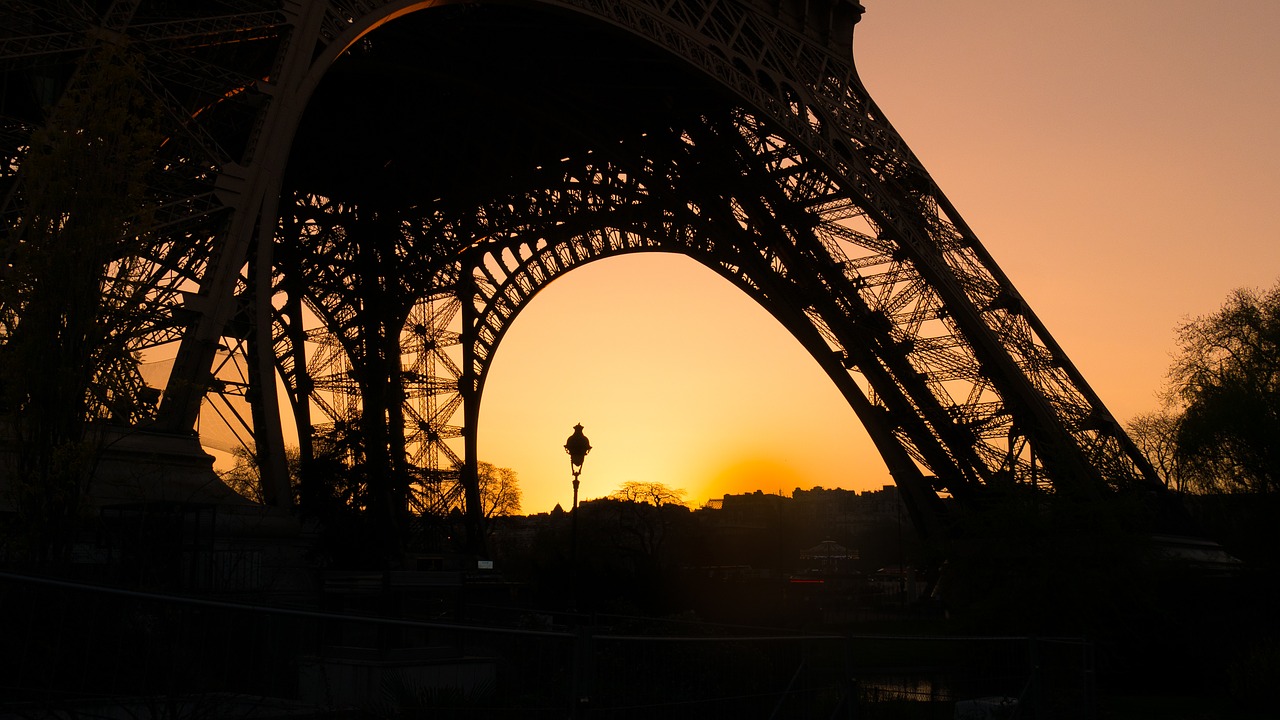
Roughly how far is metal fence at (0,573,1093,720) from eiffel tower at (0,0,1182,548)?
6.07 m

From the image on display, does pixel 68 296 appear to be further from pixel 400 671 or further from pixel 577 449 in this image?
pixel 577 449

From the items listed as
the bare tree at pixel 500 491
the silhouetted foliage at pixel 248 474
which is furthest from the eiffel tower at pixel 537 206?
the bare tree at pixel 500 491

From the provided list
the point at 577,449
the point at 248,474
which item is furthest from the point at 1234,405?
the point at 248,474

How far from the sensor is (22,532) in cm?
959

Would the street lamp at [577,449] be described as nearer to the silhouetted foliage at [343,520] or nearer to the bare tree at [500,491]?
the silhouetted foliage at [343,520]

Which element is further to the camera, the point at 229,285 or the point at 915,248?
the point at 915,248

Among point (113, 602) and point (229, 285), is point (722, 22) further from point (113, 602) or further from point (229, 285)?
point (113, 602)

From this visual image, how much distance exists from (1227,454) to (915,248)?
29.0 feet

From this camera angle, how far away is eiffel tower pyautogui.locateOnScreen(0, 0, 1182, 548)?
14.8 m

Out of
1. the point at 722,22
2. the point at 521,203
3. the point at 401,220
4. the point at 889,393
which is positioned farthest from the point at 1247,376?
the point at 401,220

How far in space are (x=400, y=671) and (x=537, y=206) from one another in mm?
26834

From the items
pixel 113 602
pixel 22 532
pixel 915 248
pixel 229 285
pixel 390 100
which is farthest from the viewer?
pixel 390 100

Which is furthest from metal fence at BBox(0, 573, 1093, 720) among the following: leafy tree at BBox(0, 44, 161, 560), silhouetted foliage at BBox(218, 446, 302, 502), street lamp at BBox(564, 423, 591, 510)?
street lamp at BBox(564, 423, 591, 510)

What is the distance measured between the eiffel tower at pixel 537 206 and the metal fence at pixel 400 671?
607cm
